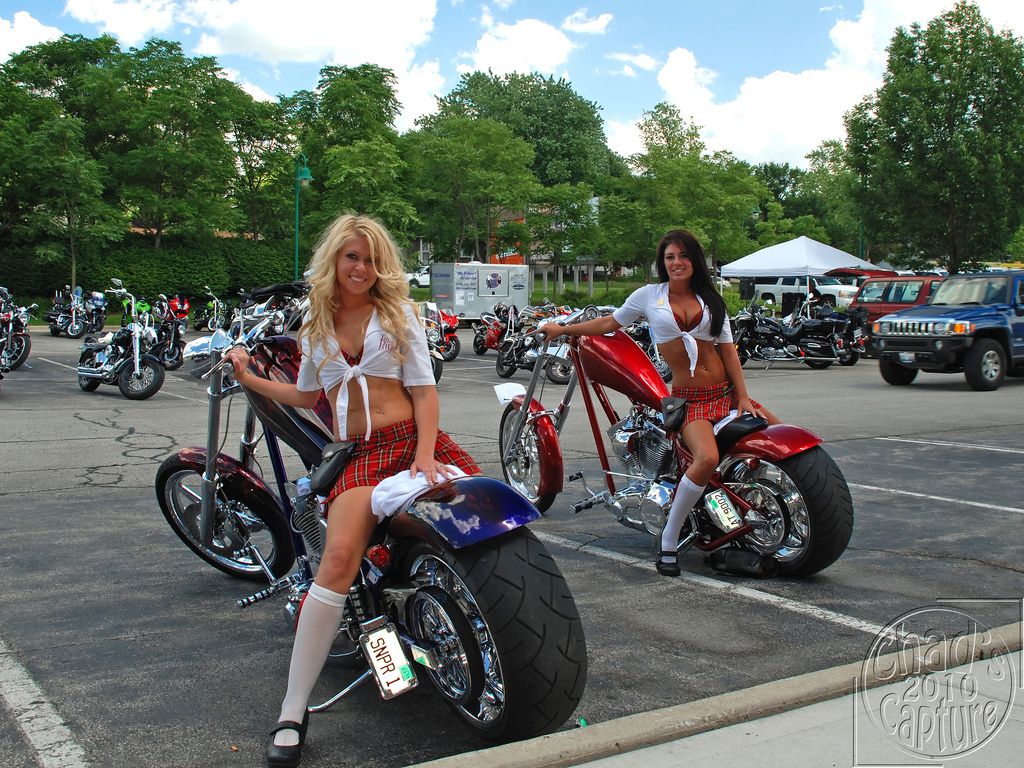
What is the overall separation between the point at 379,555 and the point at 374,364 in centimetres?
63

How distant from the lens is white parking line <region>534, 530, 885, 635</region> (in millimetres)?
3938

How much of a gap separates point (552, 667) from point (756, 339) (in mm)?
17998

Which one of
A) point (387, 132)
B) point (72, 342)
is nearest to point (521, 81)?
point (387, 132)

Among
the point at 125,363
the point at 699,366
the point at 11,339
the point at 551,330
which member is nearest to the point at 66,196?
the point at 11,339

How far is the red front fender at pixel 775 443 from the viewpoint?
14.4ft

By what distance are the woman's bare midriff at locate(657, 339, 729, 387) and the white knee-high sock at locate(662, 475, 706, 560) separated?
1.68ft

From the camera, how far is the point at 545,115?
222 ft

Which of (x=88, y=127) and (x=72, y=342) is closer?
(x=72, y=342)

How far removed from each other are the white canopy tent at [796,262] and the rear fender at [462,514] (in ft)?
87.7

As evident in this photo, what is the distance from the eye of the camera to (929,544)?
5.25m

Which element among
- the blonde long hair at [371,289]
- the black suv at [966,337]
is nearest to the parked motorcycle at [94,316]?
the black suv at [966,337]

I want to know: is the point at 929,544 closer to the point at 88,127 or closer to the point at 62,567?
the point at 62,567

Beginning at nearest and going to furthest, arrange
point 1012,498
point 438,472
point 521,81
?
1. point 438,472
2. point 1012,498
3. point 521,81

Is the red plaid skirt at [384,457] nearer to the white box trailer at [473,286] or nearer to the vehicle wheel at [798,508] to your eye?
the vehicle wheel at [798,508]
